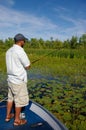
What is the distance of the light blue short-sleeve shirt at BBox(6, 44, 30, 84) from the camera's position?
3.83 m

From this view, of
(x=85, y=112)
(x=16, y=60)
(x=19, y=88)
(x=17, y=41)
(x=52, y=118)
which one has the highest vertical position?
(x=17, y=41)

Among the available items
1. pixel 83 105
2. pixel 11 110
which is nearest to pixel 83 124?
pixel 83 105

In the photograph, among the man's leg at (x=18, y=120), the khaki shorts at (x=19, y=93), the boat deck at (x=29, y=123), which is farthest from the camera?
the khaki shorts at (x=19, y=93)

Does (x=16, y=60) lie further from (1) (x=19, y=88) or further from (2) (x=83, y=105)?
(2) (x=83, y=105)

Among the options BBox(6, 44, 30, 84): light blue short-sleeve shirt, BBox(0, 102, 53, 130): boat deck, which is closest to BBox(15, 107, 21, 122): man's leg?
BBox(0, 102, 53, 130): boat deck

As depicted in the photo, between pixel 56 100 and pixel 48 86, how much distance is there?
1.91m

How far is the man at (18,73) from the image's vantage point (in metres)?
3.84

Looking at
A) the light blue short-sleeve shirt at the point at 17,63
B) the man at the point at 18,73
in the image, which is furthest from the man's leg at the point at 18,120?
the light blue short-sleeve shirt at the point at 17,63

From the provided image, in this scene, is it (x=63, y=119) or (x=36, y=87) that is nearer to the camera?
(x=63, y=119)

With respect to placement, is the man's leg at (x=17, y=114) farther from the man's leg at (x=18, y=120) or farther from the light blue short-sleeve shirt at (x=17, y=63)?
the light blue short-sleeve shirt at (x=17, y=63)

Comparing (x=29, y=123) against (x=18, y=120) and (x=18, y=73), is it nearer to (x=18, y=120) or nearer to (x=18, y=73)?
(x=18, y=120)

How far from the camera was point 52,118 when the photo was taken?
4008mm

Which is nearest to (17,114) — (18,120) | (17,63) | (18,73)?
(18,120)

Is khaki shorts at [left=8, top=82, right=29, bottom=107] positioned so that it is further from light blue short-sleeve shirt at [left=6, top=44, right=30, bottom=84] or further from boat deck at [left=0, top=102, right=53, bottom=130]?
boat deck at [left=0, top=102, right=53, bottom=130]
